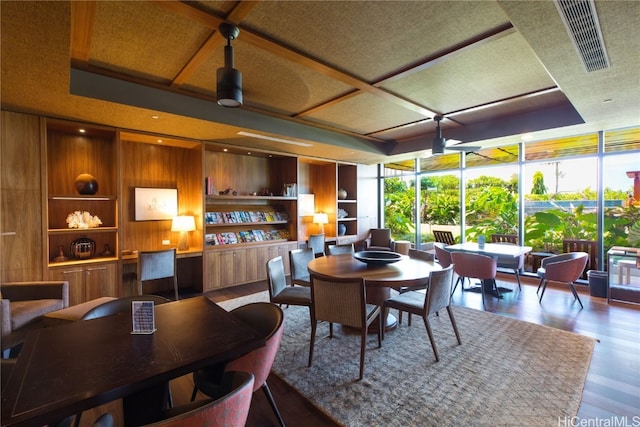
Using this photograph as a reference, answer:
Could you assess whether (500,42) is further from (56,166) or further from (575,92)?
(56,166)

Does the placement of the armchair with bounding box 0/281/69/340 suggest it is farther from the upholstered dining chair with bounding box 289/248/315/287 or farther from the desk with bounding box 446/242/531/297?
the desk with bounding box 446/242/531/297

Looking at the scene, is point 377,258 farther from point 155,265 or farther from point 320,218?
point 320,218

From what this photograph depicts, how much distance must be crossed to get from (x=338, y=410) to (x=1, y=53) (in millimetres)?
3482

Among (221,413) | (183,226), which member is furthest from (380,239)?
(221,413)

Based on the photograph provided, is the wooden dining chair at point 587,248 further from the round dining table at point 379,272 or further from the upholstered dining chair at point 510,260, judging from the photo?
the round dining table at point 379,272

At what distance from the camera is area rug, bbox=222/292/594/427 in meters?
2.03

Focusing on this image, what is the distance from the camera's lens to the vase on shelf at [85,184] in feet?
12.8

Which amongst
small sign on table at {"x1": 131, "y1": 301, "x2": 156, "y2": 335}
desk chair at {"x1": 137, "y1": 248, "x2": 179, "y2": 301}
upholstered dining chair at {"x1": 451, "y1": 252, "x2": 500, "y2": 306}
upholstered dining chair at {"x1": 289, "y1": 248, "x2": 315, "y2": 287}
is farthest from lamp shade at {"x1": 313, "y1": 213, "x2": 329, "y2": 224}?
small sign on table at {"x1": 131, "y1": 301, "x2": 156, "y2": 335}

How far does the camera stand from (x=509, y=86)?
11.7 ft

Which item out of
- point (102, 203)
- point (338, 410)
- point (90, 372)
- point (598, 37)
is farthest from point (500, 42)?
point (102, 203)

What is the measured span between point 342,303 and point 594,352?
8.42 ft

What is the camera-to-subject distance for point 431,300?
2.74 meters

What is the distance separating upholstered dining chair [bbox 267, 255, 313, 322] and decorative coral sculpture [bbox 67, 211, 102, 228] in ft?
8.93

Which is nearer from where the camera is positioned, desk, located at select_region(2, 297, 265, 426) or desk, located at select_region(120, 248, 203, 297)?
desk, located at select_region(2, 297, 265, 426)
